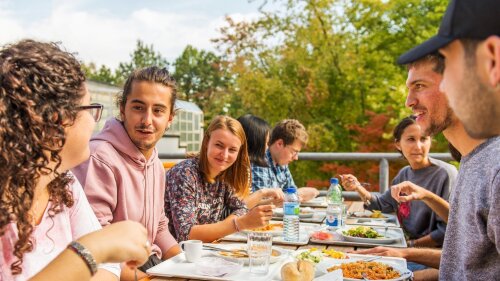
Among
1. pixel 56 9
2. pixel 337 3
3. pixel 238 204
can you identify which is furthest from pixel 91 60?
pixel 238 204

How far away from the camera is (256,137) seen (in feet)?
12.8

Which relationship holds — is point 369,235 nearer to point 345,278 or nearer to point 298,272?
point 345,278

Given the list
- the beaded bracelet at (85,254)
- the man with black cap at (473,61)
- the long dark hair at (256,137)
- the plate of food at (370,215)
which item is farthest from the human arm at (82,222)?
the long dark hair at (256,137)

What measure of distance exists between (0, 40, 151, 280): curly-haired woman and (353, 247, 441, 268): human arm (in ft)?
4.34

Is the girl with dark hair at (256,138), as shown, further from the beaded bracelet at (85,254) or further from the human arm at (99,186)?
the beaded bracelet at (85,254)

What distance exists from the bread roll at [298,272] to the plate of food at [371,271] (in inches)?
6.4

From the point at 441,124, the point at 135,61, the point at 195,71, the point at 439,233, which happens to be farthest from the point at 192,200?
the point at 135,61

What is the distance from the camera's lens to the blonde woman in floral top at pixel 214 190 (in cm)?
258

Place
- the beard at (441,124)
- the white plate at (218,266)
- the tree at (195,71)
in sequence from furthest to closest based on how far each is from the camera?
the tree at (195,71) < the beard at (441,124) < the white plate at (218,266)

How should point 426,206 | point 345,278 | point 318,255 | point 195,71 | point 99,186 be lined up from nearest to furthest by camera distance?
point 345,278 → point 318,255 → point 99,186 → point 426,206 → point 195,71

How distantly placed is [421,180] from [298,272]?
1.95m

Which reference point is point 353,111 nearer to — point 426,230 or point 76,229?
point 426,230

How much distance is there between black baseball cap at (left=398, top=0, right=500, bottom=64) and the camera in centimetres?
85

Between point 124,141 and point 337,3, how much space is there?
735 cm
